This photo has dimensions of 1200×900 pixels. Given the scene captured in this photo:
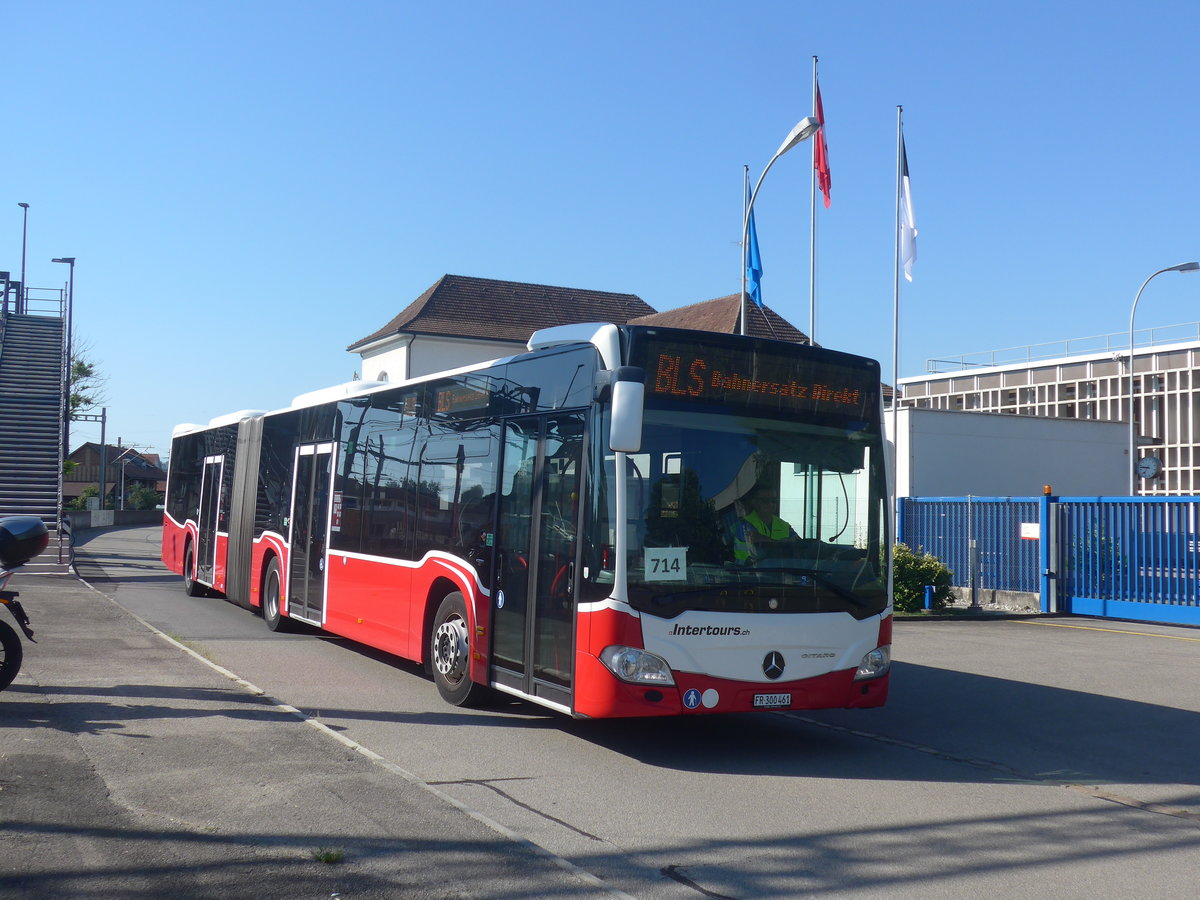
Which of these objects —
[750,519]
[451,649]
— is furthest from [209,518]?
[750,519]

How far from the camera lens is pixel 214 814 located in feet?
20.6

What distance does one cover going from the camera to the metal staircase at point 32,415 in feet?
98.0

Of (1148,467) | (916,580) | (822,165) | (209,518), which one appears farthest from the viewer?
(1148,467)

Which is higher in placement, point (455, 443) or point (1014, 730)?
point (455, 443)

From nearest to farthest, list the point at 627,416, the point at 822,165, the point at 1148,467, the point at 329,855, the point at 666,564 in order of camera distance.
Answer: the point at 329,855 → the point at 627,416 → the point at 666,564 → the point at 822,165 → the point at 1148,467

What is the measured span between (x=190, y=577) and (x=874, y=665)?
15.7 metres

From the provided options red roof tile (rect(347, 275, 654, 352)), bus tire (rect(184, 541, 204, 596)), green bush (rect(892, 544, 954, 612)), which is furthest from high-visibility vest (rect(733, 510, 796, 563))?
red roof tile (rect(347, 275, 654, 352))

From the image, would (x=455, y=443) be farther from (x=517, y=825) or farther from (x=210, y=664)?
(x=517, y=825)

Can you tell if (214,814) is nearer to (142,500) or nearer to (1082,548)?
(1082,548)

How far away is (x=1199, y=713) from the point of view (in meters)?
11.0

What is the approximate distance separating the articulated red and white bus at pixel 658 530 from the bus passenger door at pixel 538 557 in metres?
0.02

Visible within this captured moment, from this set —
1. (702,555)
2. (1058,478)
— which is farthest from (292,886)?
(1058,478)

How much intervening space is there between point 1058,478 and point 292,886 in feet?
115

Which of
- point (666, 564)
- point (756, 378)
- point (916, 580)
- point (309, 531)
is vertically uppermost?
point (756, 378)
